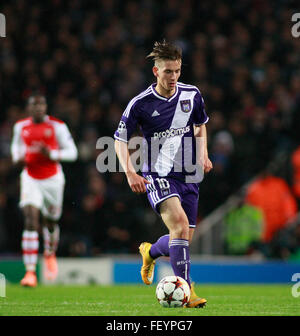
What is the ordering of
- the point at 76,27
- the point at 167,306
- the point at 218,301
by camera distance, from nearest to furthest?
the point at 167,306 → the point at 218,301 → the point at 76,27

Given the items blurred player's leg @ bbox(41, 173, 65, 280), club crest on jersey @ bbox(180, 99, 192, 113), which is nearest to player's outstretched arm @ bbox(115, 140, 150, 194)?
club crest on jersey @ bbox(180, 99, 192, 113)

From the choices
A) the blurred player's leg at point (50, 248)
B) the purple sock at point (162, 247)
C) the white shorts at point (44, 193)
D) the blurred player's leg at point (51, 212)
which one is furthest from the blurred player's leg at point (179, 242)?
the blurred player's leg at point (50, 248)

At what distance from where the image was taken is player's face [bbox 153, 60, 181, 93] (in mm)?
7415

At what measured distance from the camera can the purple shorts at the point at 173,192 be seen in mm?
7457

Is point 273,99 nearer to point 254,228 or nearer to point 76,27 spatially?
point 254,228

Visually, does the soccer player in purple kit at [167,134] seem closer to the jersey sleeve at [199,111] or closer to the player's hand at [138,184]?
the jersey sleeve at [199,111]

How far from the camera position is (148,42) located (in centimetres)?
1753

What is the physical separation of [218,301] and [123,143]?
6.05 ft

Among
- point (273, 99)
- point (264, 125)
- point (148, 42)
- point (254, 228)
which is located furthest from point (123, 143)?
point (148, 42)

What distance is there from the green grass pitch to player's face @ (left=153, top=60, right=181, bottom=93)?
1.93 meters

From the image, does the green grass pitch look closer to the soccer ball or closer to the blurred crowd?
the soccer ball

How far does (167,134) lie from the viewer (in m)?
7.73

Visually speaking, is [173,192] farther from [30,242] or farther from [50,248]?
[50,248]

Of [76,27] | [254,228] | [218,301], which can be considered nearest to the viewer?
[218,301]
